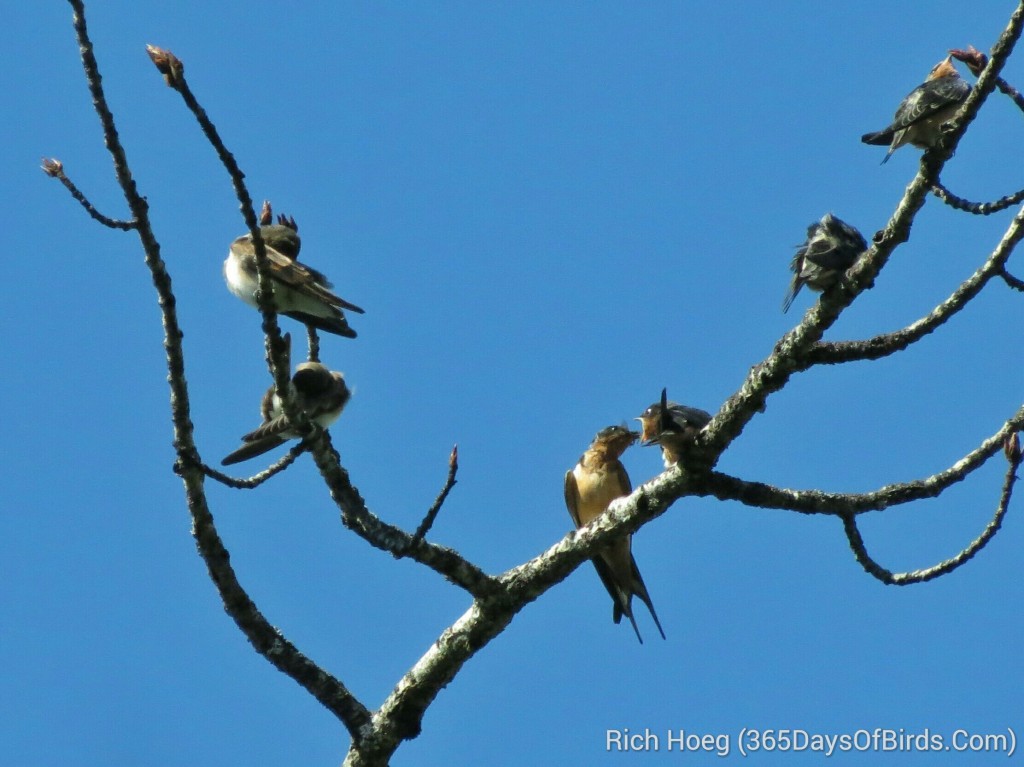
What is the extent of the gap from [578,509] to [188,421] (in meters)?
4.91

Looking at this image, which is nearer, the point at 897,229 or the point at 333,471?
the point at 897,229

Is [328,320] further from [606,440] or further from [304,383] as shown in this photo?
[606,440]

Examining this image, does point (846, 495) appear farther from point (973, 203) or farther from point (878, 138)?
point (878, 138)

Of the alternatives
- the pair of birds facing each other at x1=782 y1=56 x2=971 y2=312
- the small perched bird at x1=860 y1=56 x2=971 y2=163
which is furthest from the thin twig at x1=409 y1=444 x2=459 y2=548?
the small perched bird at x1=860 y1=56 x2=971 y2=163

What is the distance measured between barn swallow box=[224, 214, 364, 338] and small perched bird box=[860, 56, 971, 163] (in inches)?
146

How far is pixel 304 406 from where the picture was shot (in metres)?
5.83

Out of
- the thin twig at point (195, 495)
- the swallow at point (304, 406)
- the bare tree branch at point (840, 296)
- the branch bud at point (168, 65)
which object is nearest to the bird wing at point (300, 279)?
the swallow at point (304, 406)

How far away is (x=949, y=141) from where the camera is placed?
14.9 ft

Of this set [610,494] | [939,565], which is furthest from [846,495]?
[610,494]

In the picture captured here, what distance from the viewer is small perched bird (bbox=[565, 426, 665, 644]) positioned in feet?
28.6

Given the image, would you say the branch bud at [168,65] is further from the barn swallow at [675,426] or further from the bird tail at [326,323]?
the bird tail at [326,323]

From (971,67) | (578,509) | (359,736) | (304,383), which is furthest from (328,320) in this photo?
(971,67)

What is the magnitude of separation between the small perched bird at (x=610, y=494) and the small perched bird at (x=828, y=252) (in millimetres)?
2646

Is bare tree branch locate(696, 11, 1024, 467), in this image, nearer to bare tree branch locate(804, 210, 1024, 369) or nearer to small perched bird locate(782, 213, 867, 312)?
bare tree branch locate(804, 210, 1024, 369)
